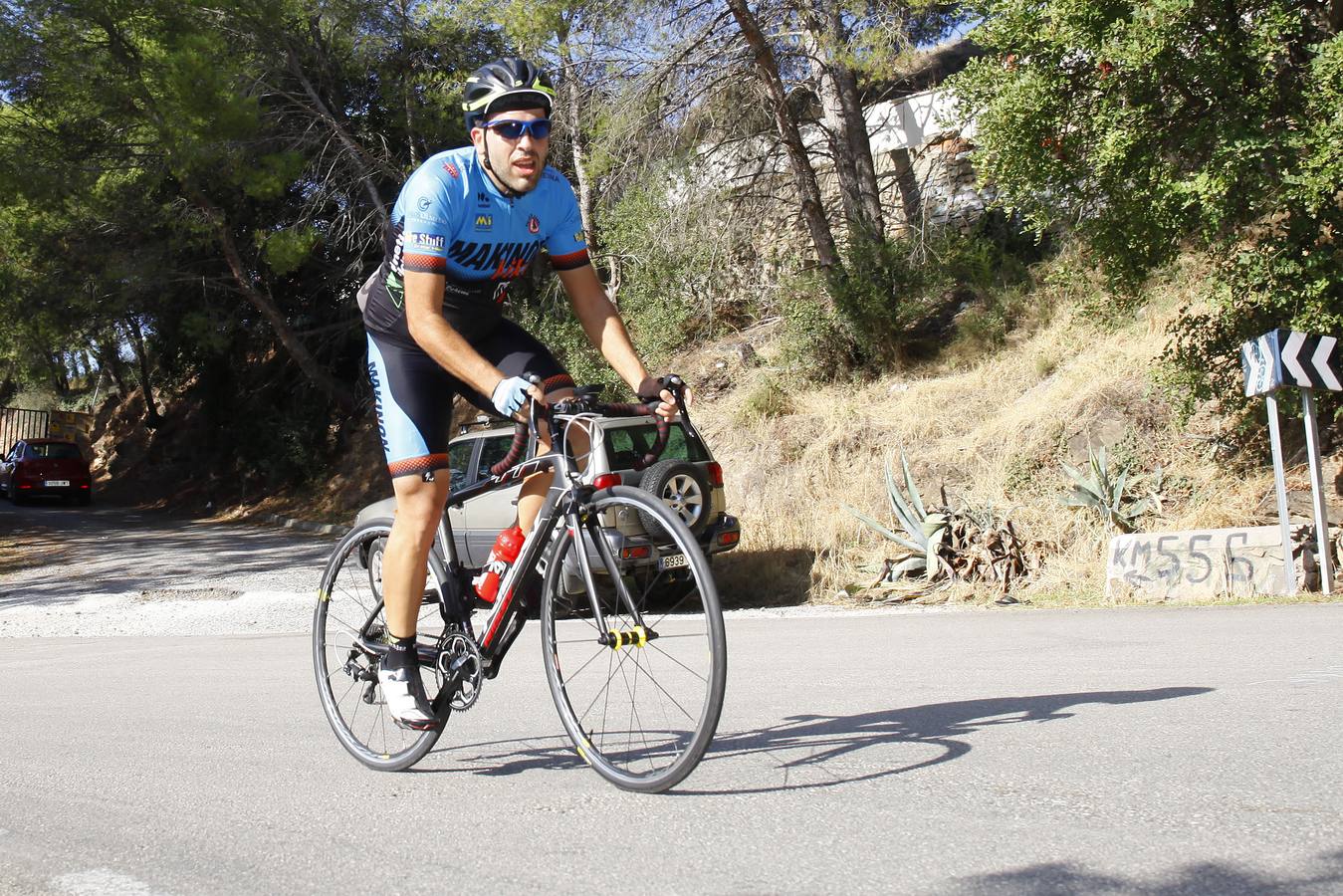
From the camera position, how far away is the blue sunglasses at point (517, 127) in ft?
12.7

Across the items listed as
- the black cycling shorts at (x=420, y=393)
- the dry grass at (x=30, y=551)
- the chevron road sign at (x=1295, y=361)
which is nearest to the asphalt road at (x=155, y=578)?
the dry grass at (x=30, y=551)

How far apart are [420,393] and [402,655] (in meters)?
0.91

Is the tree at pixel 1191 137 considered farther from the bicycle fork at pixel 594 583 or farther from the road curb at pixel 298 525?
the road curb at pixel 298 525

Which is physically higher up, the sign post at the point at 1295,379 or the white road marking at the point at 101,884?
the sign post at the point at 1295,379

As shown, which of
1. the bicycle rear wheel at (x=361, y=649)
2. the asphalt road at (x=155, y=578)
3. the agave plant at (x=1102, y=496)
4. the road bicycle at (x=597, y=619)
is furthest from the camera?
the asphalt road at (x=155, y=578)

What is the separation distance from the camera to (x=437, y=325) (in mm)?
3762

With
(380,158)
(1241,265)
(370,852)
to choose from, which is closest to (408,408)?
(370,852)

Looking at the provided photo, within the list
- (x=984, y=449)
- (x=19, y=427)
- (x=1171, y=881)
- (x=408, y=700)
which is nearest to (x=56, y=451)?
(x=19, y=427)

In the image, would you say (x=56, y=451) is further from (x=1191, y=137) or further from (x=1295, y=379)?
(x=1295, y=379)

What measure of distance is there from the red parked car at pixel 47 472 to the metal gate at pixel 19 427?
57.5 ft

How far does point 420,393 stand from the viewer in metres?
4.09

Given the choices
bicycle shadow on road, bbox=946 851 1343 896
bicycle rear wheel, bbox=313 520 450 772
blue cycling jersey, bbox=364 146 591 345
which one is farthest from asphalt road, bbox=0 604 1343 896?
blue cycling jersey, bbox=364 146 591 345

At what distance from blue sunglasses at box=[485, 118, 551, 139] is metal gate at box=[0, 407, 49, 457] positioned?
52.7 metres

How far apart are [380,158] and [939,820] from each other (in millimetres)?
24833
